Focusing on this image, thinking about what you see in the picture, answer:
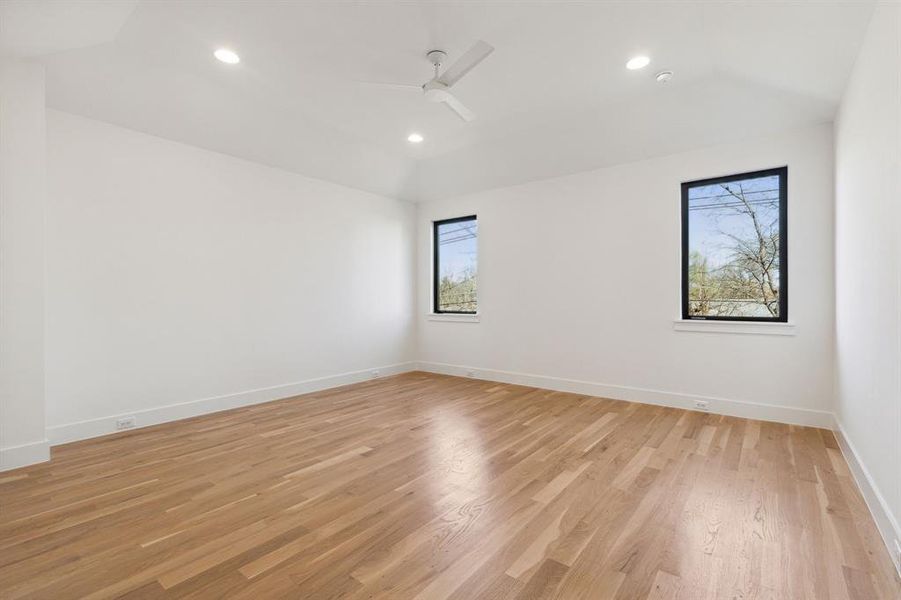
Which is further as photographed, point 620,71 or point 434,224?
point 434,224

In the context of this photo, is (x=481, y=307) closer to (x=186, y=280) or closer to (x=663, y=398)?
(x=663, y=398)

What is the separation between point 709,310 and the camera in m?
4.21

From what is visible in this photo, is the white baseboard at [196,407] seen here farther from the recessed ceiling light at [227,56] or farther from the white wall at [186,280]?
the recessed ceiling light at [227,56]

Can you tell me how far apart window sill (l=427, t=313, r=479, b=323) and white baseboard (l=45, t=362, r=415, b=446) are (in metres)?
1.20

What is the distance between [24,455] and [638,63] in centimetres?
541

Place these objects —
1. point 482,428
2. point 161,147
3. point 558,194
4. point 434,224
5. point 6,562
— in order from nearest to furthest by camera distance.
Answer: point 6,562 → point 482,428 → point 161,147 → point 558,194 → point 434,224

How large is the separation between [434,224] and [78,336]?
180 inches

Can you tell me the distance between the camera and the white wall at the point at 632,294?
3.62 m

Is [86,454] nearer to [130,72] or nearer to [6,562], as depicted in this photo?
[6,562]

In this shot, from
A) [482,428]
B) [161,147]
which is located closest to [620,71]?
[482,428]

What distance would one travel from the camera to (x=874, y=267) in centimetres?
222

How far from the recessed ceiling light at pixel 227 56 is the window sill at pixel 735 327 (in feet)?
15.6

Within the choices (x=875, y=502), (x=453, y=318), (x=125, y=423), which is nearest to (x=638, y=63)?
(x=875, y=502)

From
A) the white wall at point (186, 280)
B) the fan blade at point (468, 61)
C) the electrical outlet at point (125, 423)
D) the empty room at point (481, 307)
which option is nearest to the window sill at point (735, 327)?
the empty room at point (481, 307)
